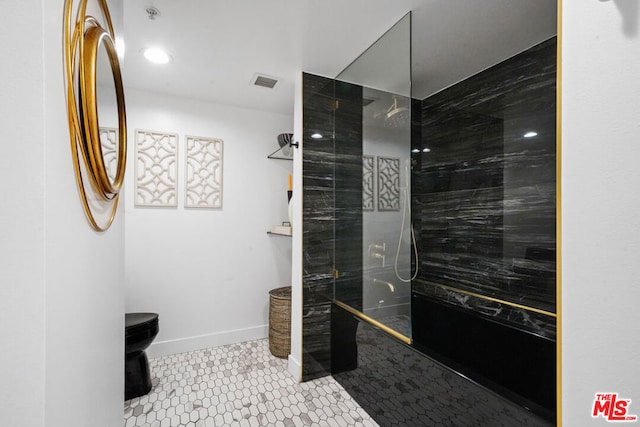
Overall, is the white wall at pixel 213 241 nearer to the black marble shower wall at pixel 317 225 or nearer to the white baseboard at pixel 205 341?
the white baseboard at pixel 205 341

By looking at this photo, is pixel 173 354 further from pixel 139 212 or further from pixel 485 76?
pixel 485 76

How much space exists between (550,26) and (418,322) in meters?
2.42

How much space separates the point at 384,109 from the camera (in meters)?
1.92

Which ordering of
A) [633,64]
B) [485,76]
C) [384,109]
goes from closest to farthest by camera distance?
[633,64] → [384,109] → [485,76]

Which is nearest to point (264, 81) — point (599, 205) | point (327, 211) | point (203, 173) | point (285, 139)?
point (285, 139)

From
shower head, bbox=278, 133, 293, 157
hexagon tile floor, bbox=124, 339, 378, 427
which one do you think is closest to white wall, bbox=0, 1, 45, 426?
hexagon tile floor, bbox=124, 339, 378, 427

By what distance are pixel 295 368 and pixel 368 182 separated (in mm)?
1626

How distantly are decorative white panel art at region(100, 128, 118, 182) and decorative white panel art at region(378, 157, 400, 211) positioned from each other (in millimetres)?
1537

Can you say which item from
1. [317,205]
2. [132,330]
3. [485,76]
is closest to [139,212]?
[132,330]

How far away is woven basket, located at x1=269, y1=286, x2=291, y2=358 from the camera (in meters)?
2.59

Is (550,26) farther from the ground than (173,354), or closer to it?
farther from the ground

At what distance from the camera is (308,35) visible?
6.03 feet

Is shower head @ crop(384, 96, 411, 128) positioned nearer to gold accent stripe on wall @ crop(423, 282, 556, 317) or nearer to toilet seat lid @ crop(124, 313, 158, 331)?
gold accent stripe on wall @ crop(423, 282, 556, 317)

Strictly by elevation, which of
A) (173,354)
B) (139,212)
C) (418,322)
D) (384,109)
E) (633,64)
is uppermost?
(384,109)
